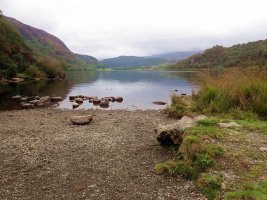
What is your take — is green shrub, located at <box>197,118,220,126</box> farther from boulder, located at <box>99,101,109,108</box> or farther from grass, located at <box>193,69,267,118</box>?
boulder, located at <box>99,101,109,108</box>

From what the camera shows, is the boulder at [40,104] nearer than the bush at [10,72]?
Yes

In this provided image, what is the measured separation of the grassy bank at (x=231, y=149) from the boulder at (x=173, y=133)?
31 centimetres

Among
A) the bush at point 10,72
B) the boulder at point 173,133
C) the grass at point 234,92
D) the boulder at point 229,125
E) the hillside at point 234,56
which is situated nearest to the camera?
the boulder at point 173,133

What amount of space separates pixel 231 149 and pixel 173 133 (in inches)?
103

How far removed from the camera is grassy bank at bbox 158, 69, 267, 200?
22.8ft

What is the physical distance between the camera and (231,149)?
8.80 m

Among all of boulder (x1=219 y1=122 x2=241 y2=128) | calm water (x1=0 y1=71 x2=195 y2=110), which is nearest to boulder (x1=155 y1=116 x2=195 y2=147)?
boulder (x1=219 y1=122 x2=241 y2=128)

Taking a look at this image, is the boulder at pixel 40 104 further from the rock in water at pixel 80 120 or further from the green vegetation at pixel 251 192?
the green vegetation at pixel 251 192

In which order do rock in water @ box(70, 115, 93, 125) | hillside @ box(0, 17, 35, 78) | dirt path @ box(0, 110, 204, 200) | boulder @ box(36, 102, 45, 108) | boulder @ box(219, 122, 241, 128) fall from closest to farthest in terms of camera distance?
dirt path @ box(0, 110, 204, 200) → boulder @ box(219, 122, 241, 128) → rock in water @ box(70, 115, 93, 125) → boulder @ box(36, 102, 45, 108) → hillside @ box(0, 17, 35, 78)

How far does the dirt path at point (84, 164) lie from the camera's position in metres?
7.74

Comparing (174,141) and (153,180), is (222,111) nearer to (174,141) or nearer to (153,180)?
(174,141)

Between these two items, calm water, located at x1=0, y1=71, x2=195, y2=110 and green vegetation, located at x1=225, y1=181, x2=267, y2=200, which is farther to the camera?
calm water, located at x1=0, y1=71, x2=195, y2=110

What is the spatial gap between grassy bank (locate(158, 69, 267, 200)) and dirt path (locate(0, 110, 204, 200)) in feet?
1.72

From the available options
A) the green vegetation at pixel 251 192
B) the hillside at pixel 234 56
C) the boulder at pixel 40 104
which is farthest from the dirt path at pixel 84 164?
the hillside at pixel 234 56
